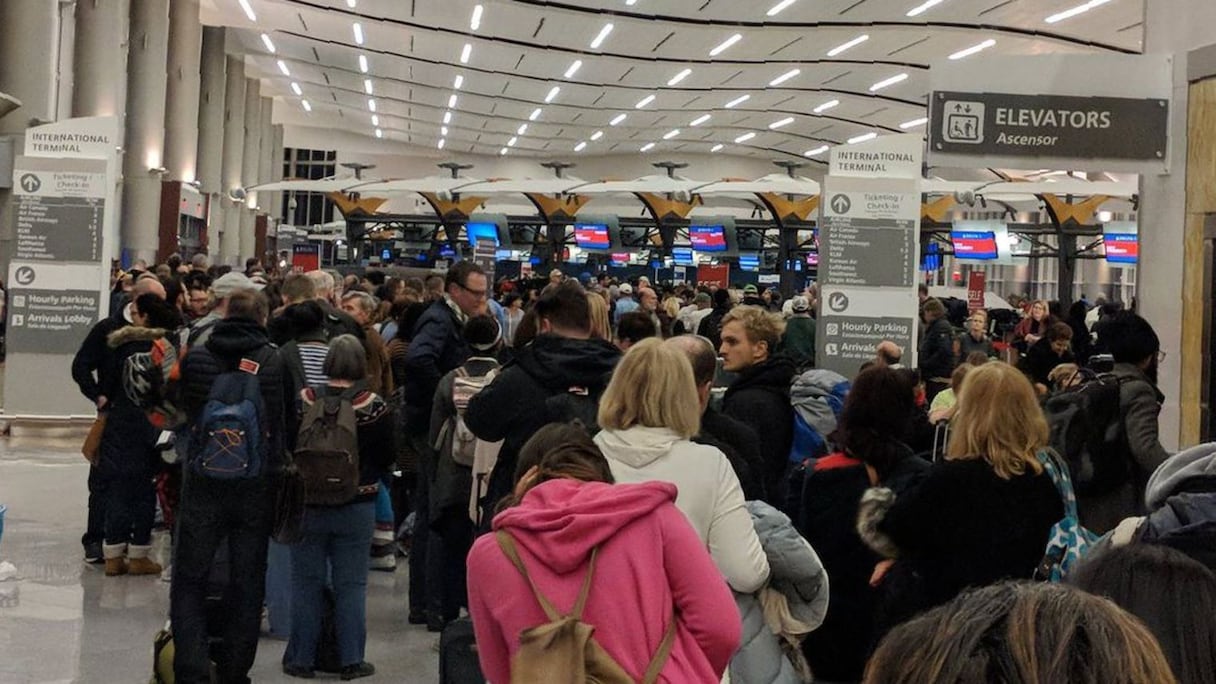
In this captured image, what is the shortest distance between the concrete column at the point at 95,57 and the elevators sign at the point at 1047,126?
22839 mm

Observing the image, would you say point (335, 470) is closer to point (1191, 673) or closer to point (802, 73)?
point (1191, 673)

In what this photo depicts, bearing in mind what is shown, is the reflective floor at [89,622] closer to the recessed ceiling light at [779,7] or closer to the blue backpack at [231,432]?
the blue backpack at [231,432]

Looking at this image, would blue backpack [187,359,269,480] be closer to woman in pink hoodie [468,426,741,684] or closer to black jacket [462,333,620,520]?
black jacket [462,333,620,520]

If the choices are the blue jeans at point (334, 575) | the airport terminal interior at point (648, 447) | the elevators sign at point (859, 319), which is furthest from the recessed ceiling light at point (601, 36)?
the blue jeans at point (334, 575)

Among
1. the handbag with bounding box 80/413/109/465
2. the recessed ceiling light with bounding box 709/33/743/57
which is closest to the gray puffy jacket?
the handbag with bounding box 80/413/109/465

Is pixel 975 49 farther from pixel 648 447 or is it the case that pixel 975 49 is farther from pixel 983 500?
pixel 648 447

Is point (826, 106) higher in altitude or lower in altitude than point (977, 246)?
higher

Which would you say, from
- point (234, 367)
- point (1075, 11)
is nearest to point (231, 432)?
point (234, 367)

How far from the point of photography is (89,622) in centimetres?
775

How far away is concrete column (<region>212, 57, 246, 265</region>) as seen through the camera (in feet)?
151

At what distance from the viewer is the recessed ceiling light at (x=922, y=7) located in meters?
30.0

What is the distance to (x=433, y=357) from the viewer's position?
768cm

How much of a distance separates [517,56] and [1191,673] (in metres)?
38.8

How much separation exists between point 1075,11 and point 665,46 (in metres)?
10.4
